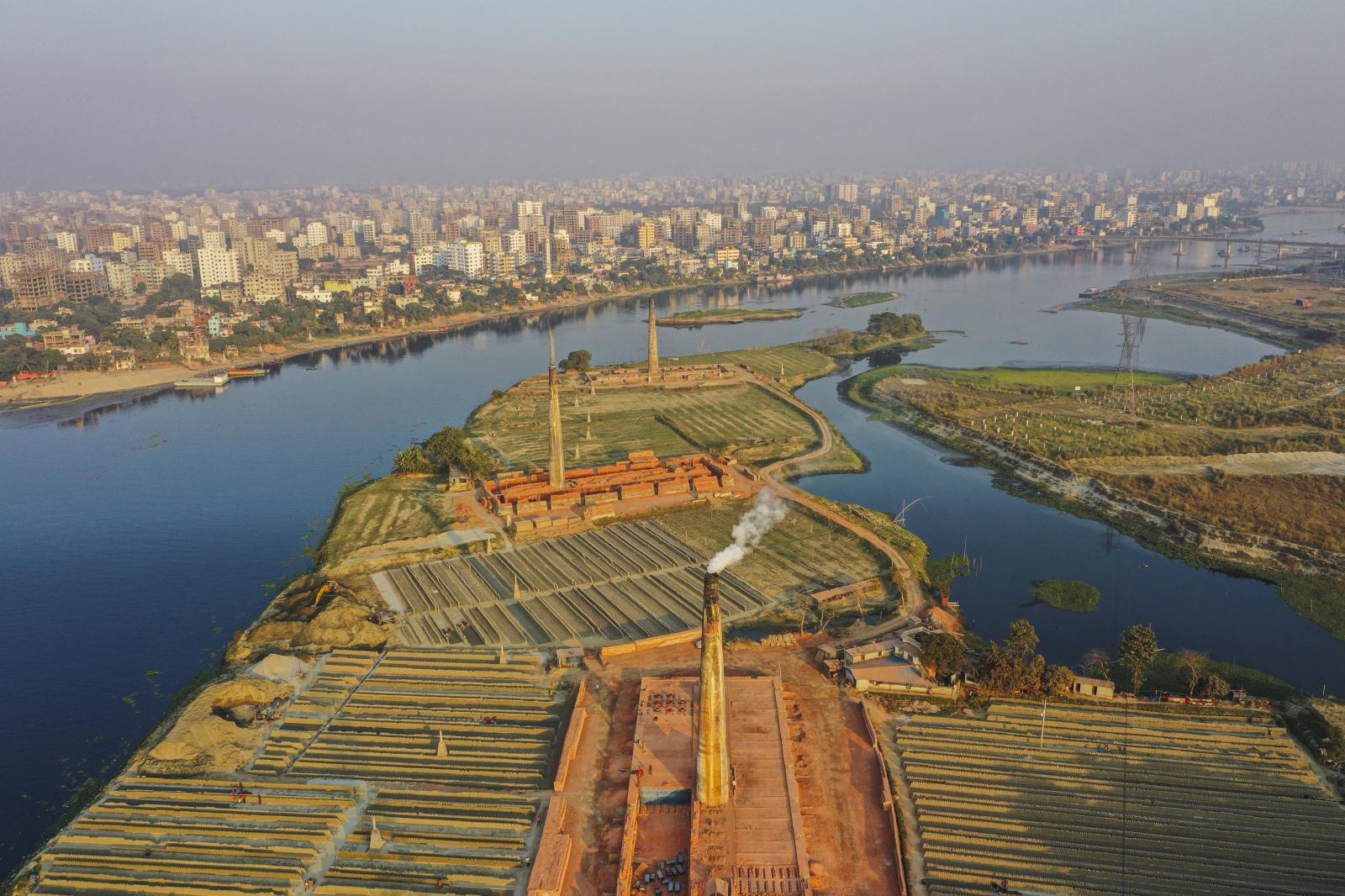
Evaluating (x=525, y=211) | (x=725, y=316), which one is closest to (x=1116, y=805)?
(x=725, y=316)

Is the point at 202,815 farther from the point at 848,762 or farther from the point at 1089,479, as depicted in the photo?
the point at 1089,479

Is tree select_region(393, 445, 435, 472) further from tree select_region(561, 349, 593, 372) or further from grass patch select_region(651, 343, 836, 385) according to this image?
grass patch select_region(651, 343, 836, 385)

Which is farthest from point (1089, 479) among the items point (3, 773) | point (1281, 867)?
point (3, 773)

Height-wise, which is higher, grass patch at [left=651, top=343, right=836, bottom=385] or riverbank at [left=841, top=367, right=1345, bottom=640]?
grass patch at [left=651, top=343, right=836, bottom=385]

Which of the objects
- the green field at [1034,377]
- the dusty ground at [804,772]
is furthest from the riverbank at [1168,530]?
the dusty ground at [804,772]

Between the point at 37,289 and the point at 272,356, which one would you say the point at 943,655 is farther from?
the point at 37,289

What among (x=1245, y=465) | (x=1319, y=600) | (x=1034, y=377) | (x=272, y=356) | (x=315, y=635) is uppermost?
(x=272, y=356)

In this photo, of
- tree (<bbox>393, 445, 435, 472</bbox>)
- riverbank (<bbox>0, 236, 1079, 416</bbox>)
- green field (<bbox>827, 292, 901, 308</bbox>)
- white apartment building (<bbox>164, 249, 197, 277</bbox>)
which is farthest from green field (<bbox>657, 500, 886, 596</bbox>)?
white apartment building (<bbox>164, 249, 197, 277</bbox>)
